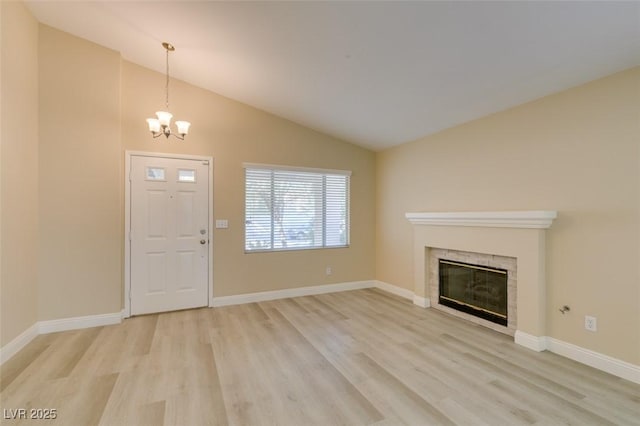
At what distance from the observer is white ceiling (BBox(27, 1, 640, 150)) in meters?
2.15

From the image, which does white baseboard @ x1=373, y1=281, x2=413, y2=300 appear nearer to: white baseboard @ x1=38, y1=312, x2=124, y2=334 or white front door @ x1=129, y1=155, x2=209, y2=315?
white front door @ x1=129, y1=155, x2=209, y2=315

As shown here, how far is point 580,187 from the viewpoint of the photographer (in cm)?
273

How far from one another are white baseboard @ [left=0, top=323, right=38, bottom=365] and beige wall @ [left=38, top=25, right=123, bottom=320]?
20cm

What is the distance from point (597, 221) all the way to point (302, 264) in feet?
12.3

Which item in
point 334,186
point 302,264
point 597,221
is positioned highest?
point 334,186

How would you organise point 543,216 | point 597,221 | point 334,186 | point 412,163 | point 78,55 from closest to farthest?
point 597,221, point 543,216, point 78,55, point 412,163, point 334,186

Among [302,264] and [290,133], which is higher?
[290,133]

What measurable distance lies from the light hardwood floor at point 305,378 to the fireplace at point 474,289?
0.25 metres

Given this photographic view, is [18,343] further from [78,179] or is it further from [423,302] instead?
[423,302]

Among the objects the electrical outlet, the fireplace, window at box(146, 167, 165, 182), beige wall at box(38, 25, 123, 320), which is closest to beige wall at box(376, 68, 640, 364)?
the electrical outlet

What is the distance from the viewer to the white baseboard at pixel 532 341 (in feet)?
9.54

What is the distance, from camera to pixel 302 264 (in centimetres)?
492

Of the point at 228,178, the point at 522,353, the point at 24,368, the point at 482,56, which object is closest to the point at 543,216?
the point at 522,353

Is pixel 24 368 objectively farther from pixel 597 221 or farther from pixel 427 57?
pixel 597 221
